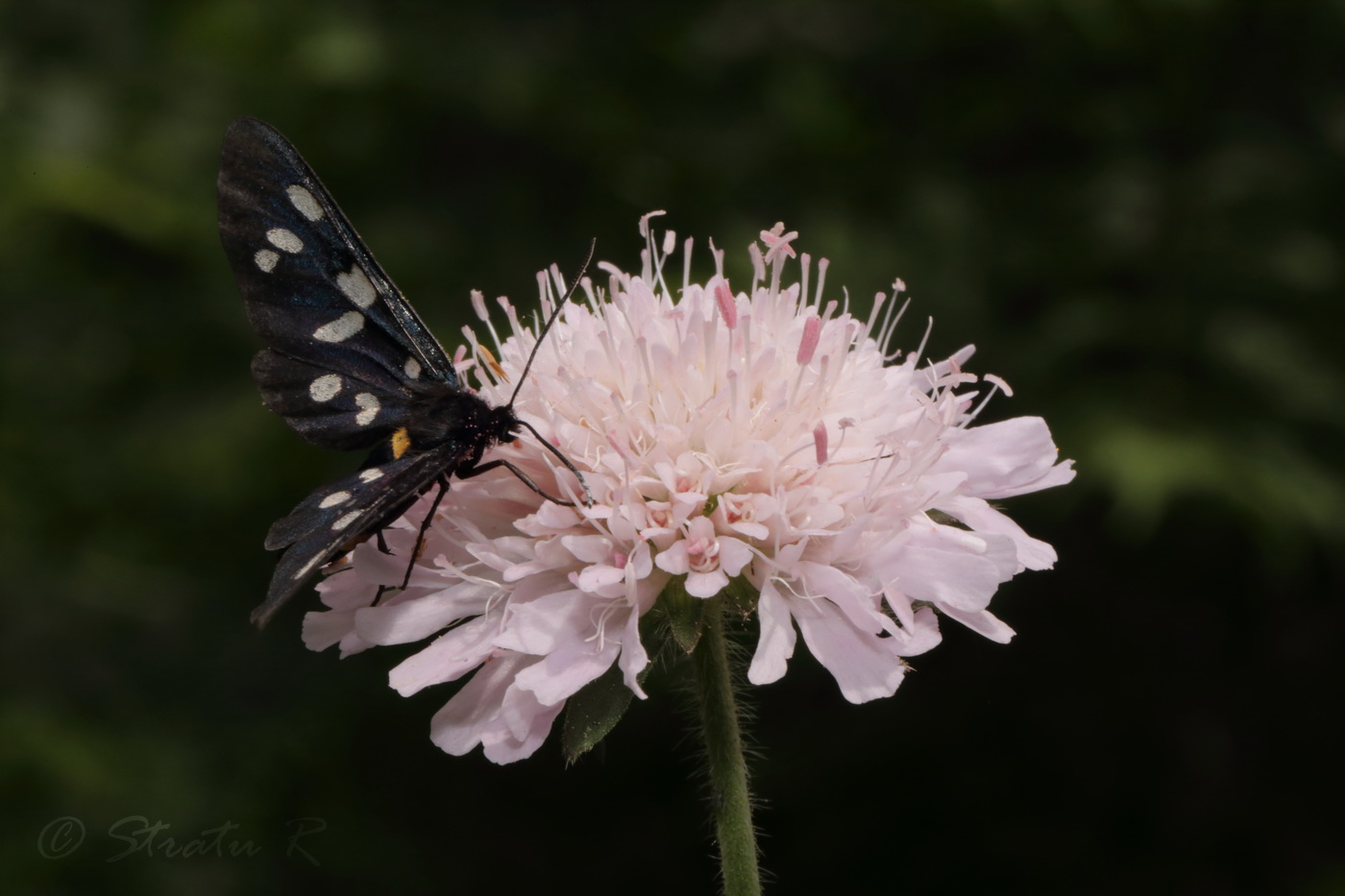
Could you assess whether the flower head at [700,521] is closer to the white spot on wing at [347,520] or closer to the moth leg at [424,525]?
the moth leg at [424,525]

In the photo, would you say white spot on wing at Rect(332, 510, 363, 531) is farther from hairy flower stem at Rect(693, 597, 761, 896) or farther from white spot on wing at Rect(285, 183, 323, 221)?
white spot on wing at Rect(285, 183, 323, 221)

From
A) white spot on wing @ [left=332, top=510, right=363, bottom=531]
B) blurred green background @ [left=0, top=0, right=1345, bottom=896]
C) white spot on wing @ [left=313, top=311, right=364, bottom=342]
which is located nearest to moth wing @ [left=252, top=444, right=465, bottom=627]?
white spot on wing @ [left=332, top=510, right=363, bottom=531]

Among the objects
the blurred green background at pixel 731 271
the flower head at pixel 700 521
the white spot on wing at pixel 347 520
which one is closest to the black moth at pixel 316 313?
the flower head at pixel 700 521

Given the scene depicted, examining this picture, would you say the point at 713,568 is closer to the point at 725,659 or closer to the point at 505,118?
the point at 725,659

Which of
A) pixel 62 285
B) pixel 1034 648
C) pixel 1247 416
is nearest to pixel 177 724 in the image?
pixel 62 285

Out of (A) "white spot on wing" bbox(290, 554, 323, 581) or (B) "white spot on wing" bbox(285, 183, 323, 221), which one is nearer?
(A) "white spot on wing" bbox(290, 554, 323, 581)

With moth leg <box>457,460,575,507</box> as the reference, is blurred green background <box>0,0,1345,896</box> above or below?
above
